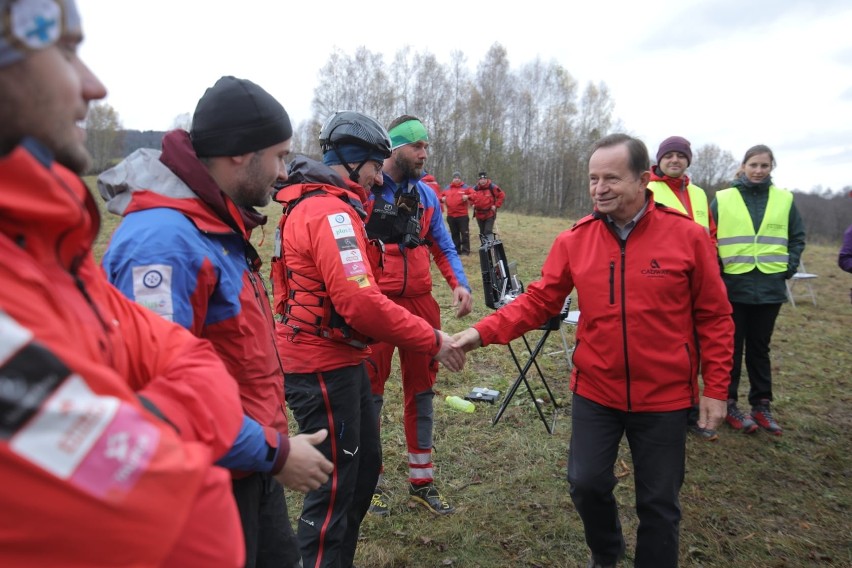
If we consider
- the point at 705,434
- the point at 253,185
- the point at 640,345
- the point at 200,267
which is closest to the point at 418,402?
the point at 640,345

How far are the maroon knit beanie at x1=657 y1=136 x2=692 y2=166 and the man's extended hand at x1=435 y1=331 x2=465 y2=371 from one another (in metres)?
3.15

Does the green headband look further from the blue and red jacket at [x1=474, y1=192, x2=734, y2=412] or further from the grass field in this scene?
the grass field

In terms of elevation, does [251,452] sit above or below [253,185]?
below

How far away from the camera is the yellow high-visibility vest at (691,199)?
197 inches

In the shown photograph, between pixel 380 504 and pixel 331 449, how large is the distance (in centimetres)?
157

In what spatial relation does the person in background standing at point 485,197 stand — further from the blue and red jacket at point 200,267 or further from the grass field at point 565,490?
the blue and red jacket at point 200,267

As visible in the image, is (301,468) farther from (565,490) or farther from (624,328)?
(565,490)

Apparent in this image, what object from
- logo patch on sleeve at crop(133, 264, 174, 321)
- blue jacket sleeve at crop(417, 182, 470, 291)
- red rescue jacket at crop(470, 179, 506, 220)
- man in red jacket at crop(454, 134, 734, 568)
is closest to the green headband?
blue jacket sleeve at crop(417, 182, 470, 291)

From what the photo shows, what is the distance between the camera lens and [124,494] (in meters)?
0.85

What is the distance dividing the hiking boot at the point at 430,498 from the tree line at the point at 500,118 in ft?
119

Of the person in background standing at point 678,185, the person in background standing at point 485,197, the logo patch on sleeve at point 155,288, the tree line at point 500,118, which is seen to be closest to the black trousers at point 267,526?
the logo patch on sleeve at point 155,288

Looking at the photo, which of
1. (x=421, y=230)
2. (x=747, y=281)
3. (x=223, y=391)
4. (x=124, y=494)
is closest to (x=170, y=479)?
(x=124, y=494)

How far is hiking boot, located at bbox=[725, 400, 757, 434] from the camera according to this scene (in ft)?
17.0

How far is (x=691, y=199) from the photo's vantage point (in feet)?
16.9
